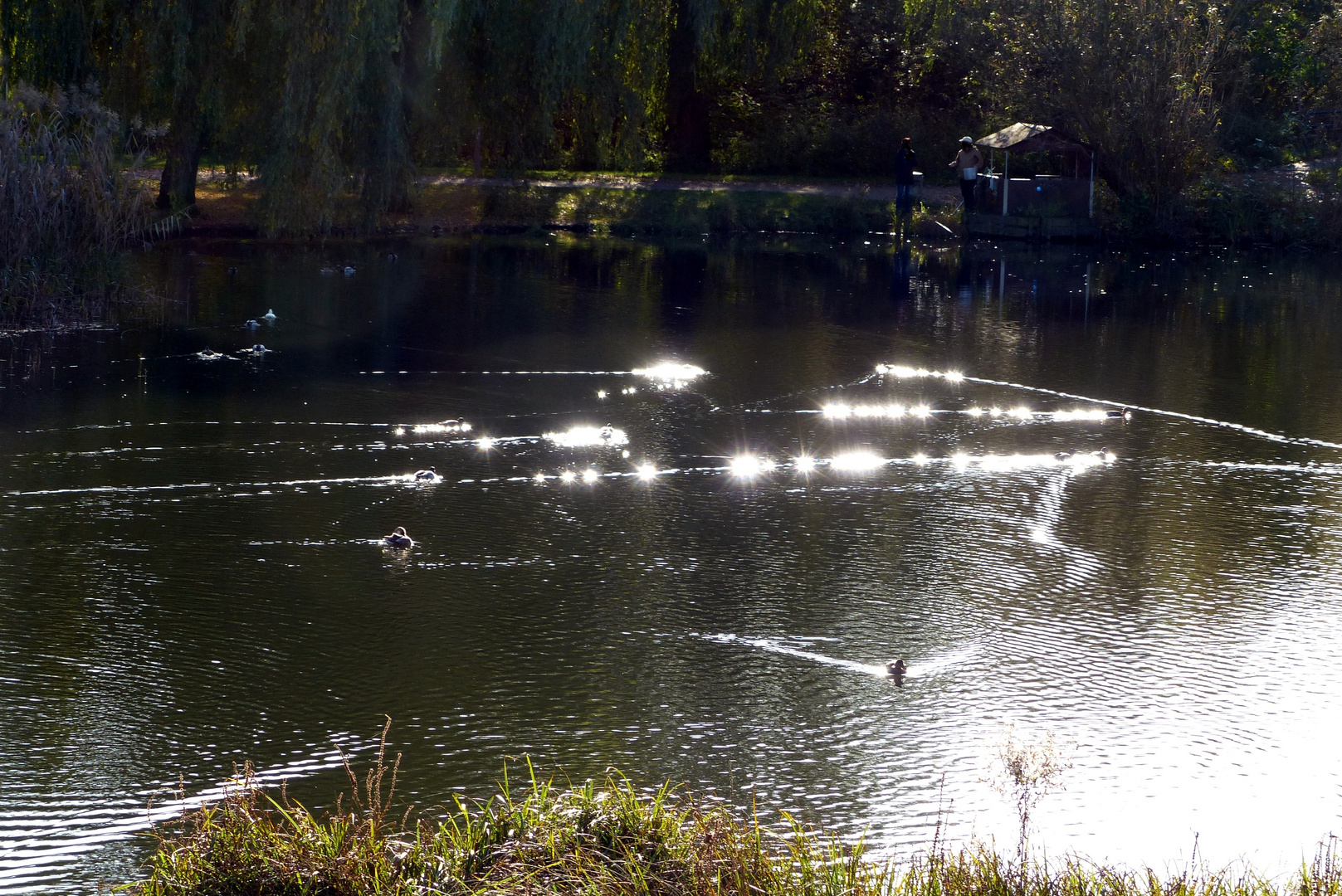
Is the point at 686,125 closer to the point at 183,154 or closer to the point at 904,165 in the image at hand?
the point at 904,165

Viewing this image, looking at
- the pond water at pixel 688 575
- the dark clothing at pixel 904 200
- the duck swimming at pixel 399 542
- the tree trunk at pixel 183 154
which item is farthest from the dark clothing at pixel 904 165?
the duck swimming at pixel 399 542

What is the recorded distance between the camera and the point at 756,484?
1080 cm

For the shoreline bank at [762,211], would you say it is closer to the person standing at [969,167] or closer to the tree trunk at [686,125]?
the person standing at [969,167]

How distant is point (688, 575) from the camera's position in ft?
28.8

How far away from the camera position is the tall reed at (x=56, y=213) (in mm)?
15695

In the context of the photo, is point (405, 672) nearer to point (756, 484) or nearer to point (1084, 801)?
point (1084, 801)

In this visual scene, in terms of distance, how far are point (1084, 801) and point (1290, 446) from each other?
7009mm

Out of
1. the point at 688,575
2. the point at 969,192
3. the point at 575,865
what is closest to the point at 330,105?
the point at 969,192

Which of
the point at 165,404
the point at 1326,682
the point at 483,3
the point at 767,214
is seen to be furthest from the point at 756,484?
the point at 767,214

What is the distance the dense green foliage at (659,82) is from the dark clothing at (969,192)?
2.16 m

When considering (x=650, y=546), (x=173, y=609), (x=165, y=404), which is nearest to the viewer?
(x=173, y=609)

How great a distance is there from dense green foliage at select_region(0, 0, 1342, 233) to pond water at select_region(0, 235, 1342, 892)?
205 inches

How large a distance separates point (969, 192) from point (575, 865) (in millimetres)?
25494

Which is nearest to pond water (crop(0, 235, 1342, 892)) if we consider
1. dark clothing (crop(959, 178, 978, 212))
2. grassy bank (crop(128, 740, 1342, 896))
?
grassy bank (crop(128, 740, 1342, 896))
